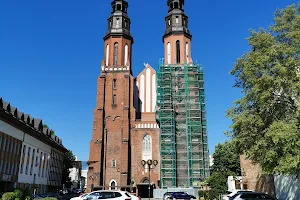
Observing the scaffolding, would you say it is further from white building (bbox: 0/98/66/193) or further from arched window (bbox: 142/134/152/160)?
white building (bbox: 0/98/66/193)

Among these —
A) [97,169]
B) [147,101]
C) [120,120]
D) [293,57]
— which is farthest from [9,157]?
[293,57]

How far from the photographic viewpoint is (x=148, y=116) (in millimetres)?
54219

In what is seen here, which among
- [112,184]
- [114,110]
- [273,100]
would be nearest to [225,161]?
[112,184]

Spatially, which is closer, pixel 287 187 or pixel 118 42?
pixel 287 187

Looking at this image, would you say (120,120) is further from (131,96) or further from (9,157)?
(9,157)

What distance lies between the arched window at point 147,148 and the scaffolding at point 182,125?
2.35 m

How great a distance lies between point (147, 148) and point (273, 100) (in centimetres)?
3459

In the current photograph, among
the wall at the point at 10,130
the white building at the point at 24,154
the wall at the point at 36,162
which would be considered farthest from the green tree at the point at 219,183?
the wall at the point at 10,130

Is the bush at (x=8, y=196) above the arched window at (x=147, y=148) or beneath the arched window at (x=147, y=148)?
beneath

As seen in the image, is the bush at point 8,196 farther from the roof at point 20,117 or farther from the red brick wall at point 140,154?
the red brick wall at point 140,154

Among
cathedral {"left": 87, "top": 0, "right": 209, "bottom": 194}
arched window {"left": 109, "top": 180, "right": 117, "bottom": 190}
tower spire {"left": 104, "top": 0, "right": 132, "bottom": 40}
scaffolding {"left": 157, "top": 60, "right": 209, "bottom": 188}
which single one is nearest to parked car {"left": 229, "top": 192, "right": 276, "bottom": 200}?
scaffolding {"left": 157, "top": 60, "right": 209, "bottom": 188}

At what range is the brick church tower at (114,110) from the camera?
47.1 metres

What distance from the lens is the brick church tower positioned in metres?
47.1

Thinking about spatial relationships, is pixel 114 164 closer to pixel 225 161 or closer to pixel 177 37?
pixel 225 161
